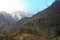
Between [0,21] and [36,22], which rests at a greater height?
[0,21]

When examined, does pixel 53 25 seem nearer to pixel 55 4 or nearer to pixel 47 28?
pixel 47 28

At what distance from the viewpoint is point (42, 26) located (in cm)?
5212

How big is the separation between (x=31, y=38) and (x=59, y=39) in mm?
6713

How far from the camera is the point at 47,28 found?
165 feet

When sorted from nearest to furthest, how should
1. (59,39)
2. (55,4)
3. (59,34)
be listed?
(59,39), (59,34), (55,4)

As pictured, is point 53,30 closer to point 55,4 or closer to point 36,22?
point 36,22

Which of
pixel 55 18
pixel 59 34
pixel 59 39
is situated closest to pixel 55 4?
pixel 55 18

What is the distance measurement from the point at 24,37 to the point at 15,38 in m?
2.09

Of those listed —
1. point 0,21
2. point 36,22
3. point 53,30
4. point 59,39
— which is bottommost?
point 59,39

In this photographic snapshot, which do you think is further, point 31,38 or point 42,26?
point 42,26

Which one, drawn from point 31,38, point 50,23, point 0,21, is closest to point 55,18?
point 50,23

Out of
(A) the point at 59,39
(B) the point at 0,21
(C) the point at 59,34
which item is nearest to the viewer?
(A) the point at 59,39

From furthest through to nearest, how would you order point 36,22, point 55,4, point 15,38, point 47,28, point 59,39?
point 55,4 → point 36,22 → point 47,28 → point 59,39 → point 15,38

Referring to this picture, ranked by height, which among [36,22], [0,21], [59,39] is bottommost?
[59,39]
